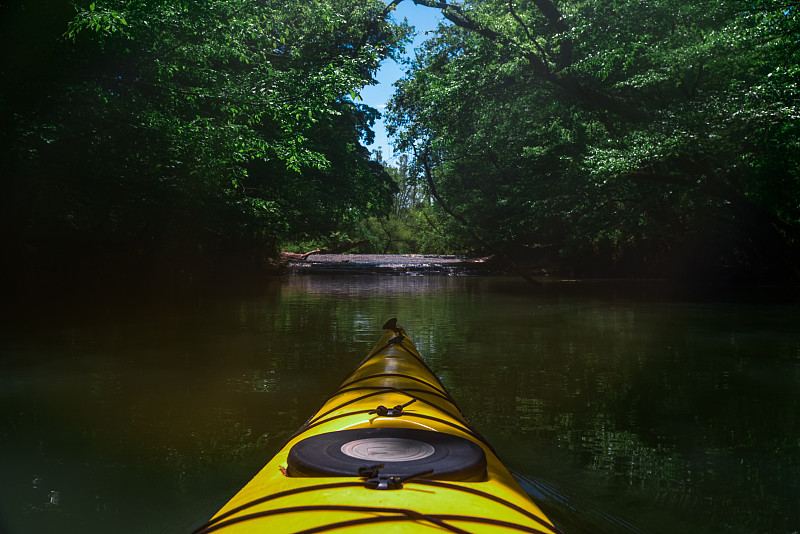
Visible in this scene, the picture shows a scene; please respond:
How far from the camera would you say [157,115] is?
34.7 feet

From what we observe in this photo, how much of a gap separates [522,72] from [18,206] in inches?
501

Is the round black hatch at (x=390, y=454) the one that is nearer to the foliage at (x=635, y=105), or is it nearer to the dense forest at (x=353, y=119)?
the dense forest at (x=353, y=119)

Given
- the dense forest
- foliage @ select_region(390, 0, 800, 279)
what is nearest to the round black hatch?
the dense forest

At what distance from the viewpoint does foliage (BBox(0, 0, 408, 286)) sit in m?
8.88

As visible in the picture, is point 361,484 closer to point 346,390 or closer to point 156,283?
point 346,390

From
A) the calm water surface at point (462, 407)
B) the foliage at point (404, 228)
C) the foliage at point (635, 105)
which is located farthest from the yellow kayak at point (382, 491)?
the foliage at point (404, 228)

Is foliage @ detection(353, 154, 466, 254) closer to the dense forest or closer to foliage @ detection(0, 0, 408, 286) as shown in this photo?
the dense forest

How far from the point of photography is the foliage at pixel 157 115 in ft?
29.1

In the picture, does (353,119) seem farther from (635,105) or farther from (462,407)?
(462,407)

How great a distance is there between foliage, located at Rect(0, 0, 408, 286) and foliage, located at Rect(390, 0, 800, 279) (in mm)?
3375

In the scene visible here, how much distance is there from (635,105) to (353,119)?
36.4 ft

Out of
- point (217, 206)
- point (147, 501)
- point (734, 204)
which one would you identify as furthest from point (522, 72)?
point (147, 501)

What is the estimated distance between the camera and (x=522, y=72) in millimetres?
14758

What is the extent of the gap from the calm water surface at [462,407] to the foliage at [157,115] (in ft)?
11.6
